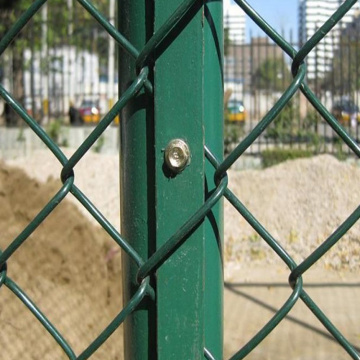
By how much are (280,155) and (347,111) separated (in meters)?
1.35

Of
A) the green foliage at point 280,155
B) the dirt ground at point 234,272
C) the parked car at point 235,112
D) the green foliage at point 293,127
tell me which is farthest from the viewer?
the parked car at point 235,112

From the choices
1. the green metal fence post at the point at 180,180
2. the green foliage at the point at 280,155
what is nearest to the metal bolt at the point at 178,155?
the green metal fence post at the point at 180,180

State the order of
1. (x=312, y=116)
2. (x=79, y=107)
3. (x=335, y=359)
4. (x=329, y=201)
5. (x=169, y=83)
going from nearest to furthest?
(x=169, y=83)
(x=335, y=359)
(x=329, y=201)
(x=312, y=116)
(x=79, y=107)

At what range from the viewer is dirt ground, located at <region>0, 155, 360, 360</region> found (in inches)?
174

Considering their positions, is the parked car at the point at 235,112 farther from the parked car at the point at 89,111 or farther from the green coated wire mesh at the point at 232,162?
the green coated wire mesh at the point at 232,162

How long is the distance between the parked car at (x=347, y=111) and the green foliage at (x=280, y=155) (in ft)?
2.60

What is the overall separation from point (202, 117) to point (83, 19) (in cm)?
1250

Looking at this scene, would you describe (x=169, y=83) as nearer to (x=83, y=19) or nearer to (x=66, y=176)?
(x=66, y=176)

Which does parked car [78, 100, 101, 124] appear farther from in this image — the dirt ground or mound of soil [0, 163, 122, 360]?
mound of soil [0, 163, 122, 360]

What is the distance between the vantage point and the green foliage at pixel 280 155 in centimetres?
1124

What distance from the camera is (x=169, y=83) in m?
1.05

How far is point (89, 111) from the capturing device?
12906mm

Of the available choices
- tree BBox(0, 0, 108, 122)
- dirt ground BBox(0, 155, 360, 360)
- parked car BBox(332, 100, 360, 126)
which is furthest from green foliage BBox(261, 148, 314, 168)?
tree BBox(0, 0, 108, 122)

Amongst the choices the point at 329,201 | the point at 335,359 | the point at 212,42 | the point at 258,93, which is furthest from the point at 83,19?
the point at 212,42
